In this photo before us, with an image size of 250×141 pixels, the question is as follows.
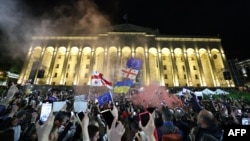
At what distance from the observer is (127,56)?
47906 millimetres

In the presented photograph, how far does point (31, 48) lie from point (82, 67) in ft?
46.7

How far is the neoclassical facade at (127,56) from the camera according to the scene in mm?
45469

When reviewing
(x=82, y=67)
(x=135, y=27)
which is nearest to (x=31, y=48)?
(x=82, y=67)

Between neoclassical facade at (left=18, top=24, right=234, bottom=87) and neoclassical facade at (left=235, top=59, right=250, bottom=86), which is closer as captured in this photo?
neoclassical facade at (left=18, top=24, right=234, bottom=87)

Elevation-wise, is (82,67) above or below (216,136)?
above

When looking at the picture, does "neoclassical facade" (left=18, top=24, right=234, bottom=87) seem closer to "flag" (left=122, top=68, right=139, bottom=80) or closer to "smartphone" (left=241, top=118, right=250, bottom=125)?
"flag" (left=122, top=68, right=139, bottom=80)

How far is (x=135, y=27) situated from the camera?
172ft

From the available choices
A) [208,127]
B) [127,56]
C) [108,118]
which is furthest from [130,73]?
[127,56]

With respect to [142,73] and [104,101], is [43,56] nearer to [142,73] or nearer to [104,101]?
[142,73]

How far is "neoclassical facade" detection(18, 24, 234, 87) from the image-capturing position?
45.5m

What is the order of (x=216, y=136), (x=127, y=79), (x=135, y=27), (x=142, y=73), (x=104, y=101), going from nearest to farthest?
(x=216, y=136) < (x=104, y=101) < (x=127, y=79) < (x=142, y=73) < (x=135, y=27)

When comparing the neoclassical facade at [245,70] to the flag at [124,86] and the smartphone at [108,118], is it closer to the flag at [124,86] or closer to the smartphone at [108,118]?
the flag at [124,86]

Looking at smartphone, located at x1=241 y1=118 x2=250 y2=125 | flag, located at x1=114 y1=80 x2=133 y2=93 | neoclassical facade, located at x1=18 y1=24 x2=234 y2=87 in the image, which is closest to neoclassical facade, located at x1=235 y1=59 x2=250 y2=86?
neoclassical facade, located at x1=18 y1=24 x2=234 y2=87

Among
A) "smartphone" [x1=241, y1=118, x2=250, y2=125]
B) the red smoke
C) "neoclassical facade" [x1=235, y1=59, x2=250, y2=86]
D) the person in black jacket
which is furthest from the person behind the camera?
"neoclassical facade" [x1=235, y1=59, x2=250, y2=86]
